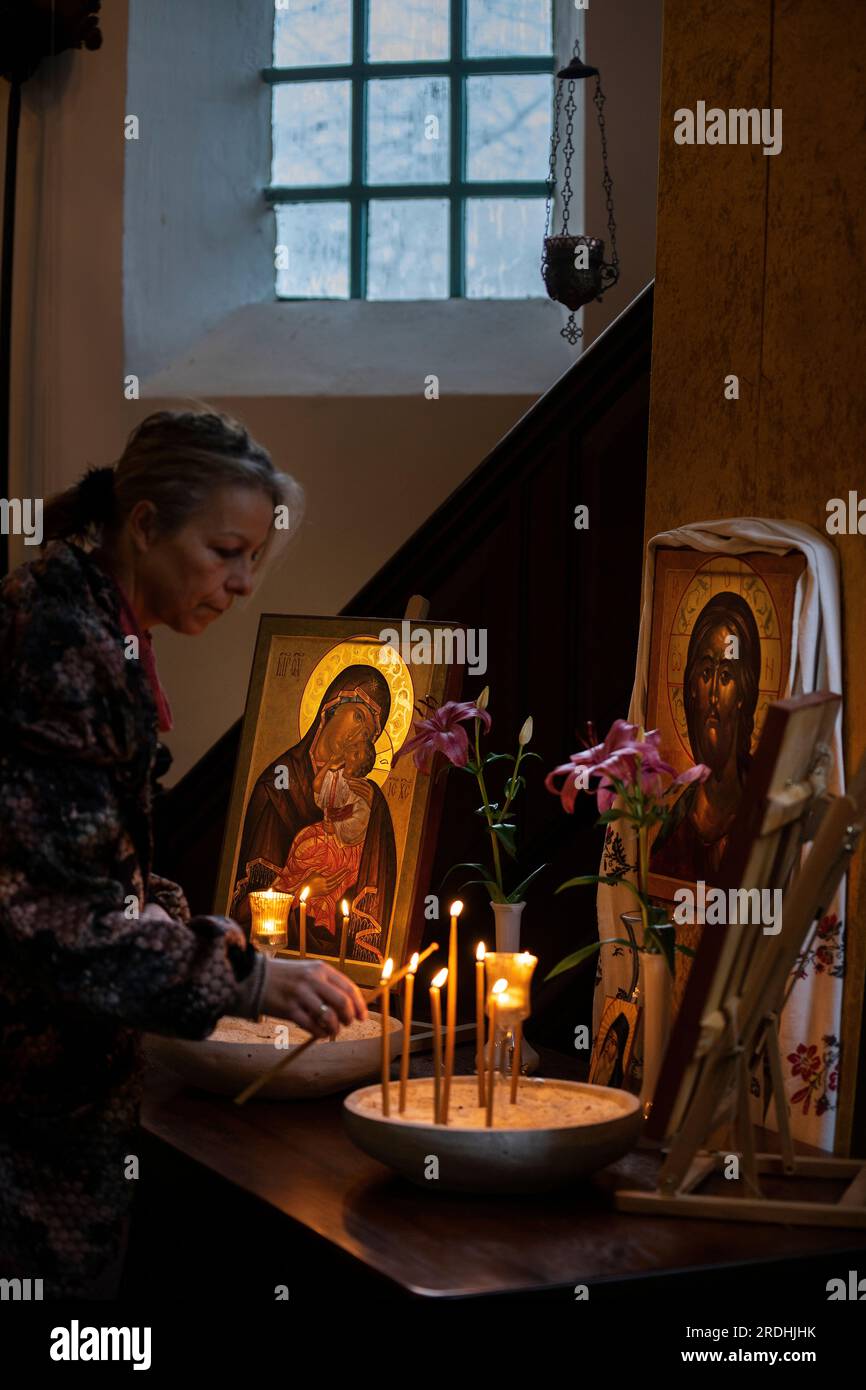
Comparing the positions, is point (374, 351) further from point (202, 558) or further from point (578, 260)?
point (202, 558)

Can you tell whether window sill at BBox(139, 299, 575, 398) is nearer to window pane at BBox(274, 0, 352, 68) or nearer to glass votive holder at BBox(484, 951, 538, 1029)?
window pane at BBox(274, 0, 352, 68)

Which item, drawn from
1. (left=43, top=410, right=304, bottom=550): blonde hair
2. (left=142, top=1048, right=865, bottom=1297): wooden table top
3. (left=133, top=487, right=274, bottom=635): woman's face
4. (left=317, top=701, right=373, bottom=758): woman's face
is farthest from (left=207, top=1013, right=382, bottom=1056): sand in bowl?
(left=43, top=410, right=304, bottom=550): blonde hair

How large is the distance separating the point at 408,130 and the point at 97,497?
14.6 ft

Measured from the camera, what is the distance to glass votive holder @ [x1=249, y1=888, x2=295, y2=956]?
3.25 meters

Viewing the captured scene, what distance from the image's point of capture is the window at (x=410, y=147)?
616 centimetres

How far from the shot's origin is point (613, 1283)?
2061 mm

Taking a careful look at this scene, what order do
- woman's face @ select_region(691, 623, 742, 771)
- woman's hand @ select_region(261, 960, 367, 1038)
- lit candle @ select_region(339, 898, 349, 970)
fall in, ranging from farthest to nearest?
lit candle @ select_region(339, 898, 349, 970), woman's face @ select_region(691, 623, 742, 771), woman's hand @ select_region(261, 960, 367, 1038)

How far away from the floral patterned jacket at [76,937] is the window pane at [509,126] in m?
4.39

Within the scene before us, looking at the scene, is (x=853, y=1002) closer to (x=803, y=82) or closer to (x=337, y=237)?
(x=803, y=82)

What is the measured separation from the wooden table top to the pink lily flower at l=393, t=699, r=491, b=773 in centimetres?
75

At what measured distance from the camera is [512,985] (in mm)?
2572

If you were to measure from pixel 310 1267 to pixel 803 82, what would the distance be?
2.05 m

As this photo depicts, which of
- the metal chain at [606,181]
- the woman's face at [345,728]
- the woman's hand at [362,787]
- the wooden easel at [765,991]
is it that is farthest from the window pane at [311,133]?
the wooden easel at [765,991]
